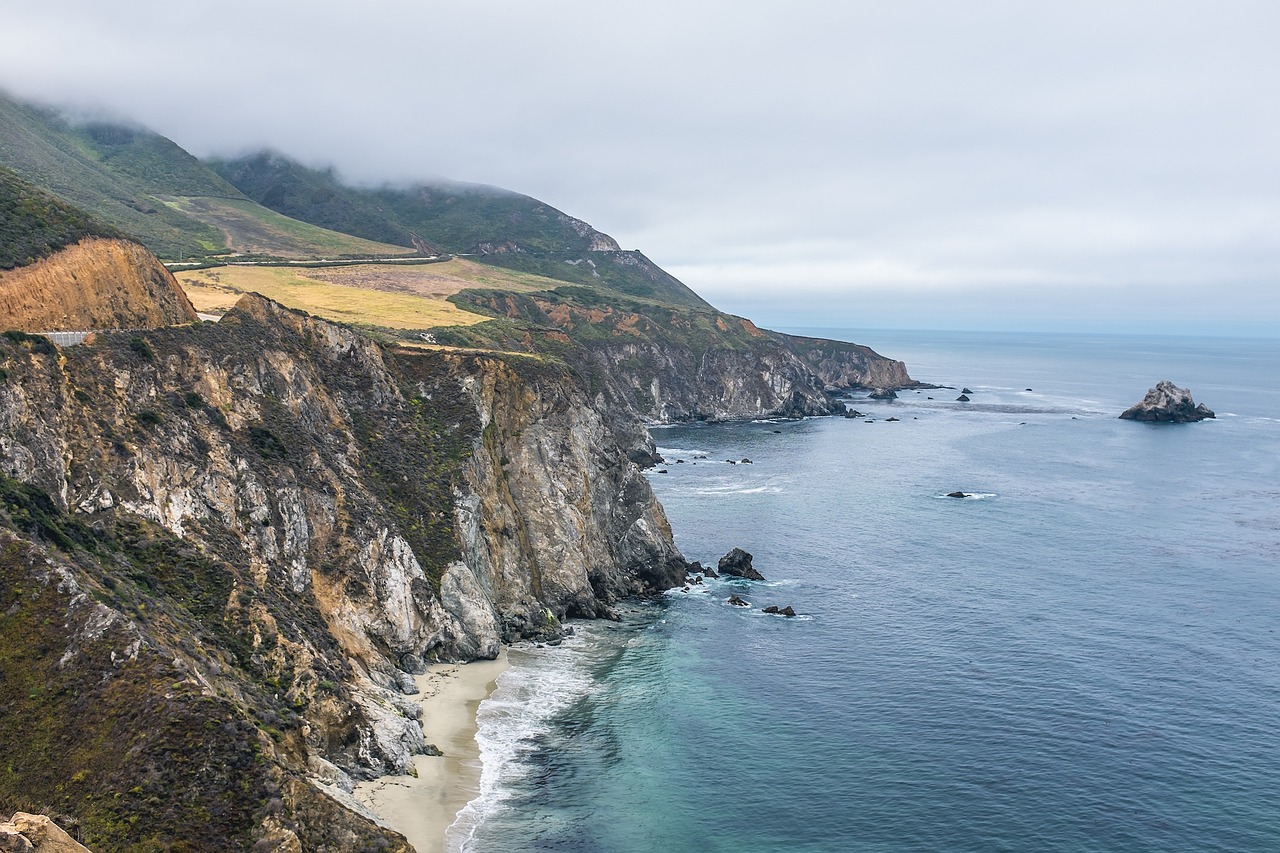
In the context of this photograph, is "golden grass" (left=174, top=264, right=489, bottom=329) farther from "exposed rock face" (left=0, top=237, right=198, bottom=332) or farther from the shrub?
the shrub

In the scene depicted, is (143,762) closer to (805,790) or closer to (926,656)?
(805,790)

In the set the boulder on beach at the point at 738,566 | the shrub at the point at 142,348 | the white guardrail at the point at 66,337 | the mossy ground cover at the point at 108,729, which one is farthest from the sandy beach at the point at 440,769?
the boulder on beach at the point at 738,566

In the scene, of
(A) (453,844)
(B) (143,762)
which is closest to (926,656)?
(A) (453,844)

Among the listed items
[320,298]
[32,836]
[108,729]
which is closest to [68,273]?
[108,729]

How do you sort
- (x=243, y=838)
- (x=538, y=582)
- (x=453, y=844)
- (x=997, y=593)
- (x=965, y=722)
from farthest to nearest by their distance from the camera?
(x=997, y=593), (x=538, y=582), (x=965, y=722), (x=453, y=844), (x=243, y=838)

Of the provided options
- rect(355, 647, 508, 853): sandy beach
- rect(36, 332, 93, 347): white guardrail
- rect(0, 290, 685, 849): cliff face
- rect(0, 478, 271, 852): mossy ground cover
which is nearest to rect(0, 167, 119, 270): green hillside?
rect(36, 332, 93, 347): white guardrail

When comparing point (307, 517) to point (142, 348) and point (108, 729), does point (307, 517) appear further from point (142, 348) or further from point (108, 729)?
point (108, 729)

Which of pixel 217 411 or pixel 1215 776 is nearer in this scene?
pixel 1215 776
